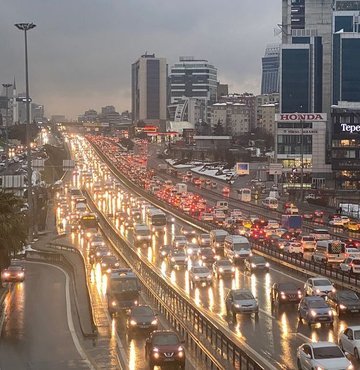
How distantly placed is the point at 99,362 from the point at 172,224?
172 feet

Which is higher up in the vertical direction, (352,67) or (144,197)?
(352,67)

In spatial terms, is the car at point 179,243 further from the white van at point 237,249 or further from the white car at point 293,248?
the white car at point 293,248

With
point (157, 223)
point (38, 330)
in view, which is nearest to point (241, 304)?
point (38, 330)

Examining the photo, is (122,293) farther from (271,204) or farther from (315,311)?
(271,204)

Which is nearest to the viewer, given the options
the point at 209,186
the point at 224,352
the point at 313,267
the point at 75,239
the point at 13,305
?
the point at 224,352

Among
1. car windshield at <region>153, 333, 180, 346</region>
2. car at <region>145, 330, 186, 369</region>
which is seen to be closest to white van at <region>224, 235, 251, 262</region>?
car windshield at <region>153, 333, 180, 346</region>

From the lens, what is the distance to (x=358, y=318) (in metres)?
27.8

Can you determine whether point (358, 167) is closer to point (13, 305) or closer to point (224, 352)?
point (13, 305)

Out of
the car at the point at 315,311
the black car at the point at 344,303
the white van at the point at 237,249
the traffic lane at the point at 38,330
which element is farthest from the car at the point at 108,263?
the car at the point at 315,311

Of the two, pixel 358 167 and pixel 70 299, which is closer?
pixel 70 299

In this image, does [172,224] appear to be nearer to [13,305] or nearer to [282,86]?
[13,305]

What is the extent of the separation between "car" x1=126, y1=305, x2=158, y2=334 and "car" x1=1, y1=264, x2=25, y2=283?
1563 centimetres

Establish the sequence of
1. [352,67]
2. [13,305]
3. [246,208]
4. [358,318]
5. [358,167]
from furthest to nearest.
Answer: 1. [352,67]
2. [358,167]
3. [246,208]
4. [13,305]
5. [358,318]

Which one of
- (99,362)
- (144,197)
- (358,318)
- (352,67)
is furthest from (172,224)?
(352,67)
